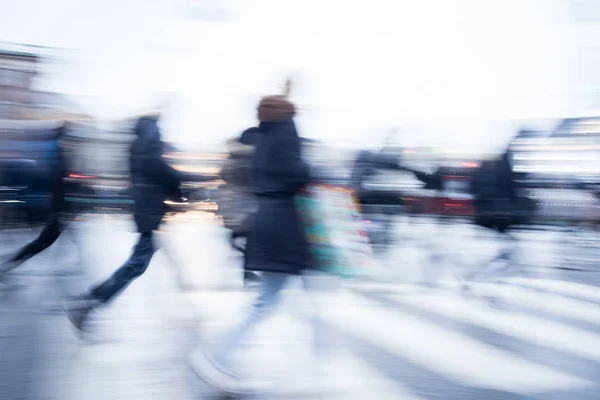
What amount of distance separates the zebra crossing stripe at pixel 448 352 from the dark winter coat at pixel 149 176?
5.06 ft

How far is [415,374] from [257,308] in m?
1.13

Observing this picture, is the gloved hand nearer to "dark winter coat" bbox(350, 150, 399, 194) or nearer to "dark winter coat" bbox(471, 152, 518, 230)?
"dark winter coat" bbox(471, 152, 518, 230)

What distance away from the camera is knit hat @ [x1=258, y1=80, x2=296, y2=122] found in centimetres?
452

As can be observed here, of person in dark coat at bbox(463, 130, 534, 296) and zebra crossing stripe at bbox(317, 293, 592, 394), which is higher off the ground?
person in dark coat at bbox(463, 130, 534, 296)

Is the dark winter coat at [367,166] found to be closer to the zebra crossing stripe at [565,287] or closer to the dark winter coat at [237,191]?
the zebra crossing stripe at [565,287]

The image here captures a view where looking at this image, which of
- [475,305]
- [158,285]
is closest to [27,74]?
[158,285]

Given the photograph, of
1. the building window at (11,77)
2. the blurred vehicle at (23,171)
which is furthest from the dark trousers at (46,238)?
the building window at (11,77)

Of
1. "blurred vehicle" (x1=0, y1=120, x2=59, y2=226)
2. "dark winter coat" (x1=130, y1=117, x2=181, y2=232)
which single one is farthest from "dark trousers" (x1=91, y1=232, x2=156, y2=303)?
"blurred vehicle" (x1=0, y1=120, x2=59, y2=226)

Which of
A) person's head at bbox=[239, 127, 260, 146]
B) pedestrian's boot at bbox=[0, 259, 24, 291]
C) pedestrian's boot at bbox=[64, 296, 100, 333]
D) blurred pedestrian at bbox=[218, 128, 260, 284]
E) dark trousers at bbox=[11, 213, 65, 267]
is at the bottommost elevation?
pedestrian's boot at bbox=[0, 259, 24, 291]

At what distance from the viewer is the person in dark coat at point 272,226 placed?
442 cm

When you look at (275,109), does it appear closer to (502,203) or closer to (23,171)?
(502,203)

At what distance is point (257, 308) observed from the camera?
4.54 m

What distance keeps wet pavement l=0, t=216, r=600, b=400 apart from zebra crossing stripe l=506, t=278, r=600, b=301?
2cm

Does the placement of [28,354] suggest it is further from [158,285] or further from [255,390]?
[158,285]
